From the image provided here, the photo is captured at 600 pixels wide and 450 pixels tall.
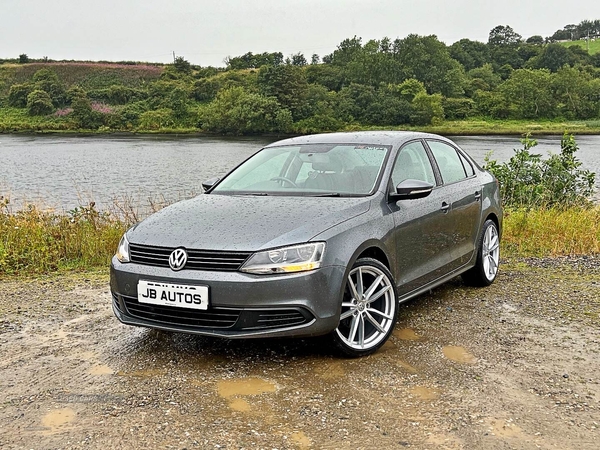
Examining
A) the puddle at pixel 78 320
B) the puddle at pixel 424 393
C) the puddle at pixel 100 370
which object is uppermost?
the puddle at pixel 424 393

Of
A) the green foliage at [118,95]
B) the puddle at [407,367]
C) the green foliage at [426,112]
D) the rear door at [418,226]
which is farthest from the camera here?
the green foliage at [118,95]

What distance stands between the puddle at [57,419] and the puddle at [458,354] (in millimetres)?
2459

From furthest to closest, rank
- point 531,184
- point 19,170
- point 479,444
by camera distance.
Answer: point 19,170, point 531,184, point 479,444

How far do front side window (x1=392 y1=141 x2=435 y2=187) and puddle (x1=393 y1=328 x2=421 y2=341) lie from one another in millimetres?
1147

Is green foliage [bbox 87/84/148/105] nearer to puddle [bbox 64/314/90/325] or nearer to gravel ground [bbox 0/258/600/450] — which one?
puddle [bbox 64/314/90/325]

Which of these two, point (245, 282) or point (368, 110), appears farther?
point (368, 110)

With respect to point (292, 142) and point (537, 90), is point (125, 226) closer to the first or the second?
point (292, 142)

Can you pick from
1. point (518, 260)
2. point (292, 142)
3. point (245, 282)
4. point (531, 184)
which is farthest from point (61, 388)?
point (531, 184)

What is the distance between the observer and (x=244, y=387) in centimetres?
386

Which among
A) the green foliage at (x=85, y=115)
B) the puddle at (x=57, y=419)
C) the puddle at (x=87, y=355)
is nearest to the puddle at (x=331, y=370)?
the puddle at (x=57, y=419)

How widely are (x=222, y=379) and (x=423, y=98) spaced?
87312 millimetres

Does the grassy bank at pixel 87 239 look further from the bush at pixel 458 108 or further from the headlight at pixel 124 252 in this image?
the bush at pixel 458 108

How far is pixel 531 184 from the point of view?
516 inches

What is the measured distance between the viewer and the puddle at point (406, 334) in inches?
190
